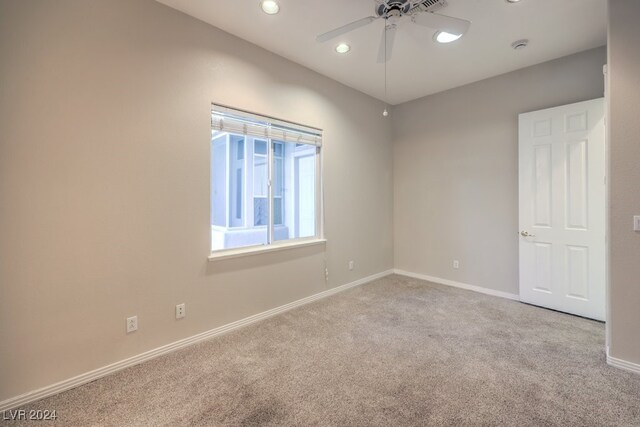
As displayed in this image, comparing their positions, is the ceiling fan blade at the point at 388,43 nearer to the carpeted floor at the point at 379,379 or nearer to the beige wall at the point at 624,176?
the beige wall at the point at 624,176

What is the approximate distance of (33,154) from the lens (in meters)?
1.81

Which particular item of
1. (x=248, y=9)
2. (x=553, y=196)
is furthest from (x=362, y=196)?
(x=248, y=9)

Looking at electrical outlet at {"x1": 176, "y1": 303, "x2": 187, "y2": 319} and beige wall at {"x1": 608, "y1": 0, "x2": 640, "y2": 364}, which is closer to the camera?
beige wall at {"x1": 608, "y1": 0, "x2": 640, "y2": 364}

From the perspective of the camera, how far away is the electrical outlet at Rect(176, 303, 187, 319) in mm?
2455

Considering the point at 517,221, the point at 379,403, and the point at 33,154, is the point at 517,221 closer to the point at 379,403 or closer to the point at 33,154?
the point at 379,403

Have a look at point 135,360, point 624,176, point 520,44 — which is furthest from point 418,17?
point 135,360

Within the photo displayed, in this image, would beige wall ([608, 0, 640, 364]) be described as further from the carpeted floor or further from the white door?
the white door

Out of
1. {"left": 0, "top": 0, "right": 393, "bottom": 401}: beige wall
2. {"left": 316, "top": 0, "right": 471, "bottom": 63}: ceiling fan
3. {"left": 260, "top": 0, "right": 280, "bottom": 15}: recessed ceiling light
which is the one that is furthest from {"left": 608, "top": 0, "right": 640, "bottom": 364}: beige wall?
{"left": 0, "top": 0, "right": 393, "bottom": 401}: beige wall

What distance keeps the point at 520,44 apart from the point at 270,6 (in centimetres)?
249

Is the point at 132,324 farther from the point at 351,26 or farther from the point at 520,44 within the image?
the point at 520,44

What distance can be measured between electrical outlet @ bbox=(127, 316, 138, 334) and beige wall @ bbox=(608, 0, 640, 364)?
3603 mm

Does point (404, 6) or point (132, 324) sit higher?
point (404, 6)

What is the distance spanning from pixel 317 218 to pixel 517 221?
8.12 ft

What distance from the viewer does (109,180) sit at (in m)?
2.09
